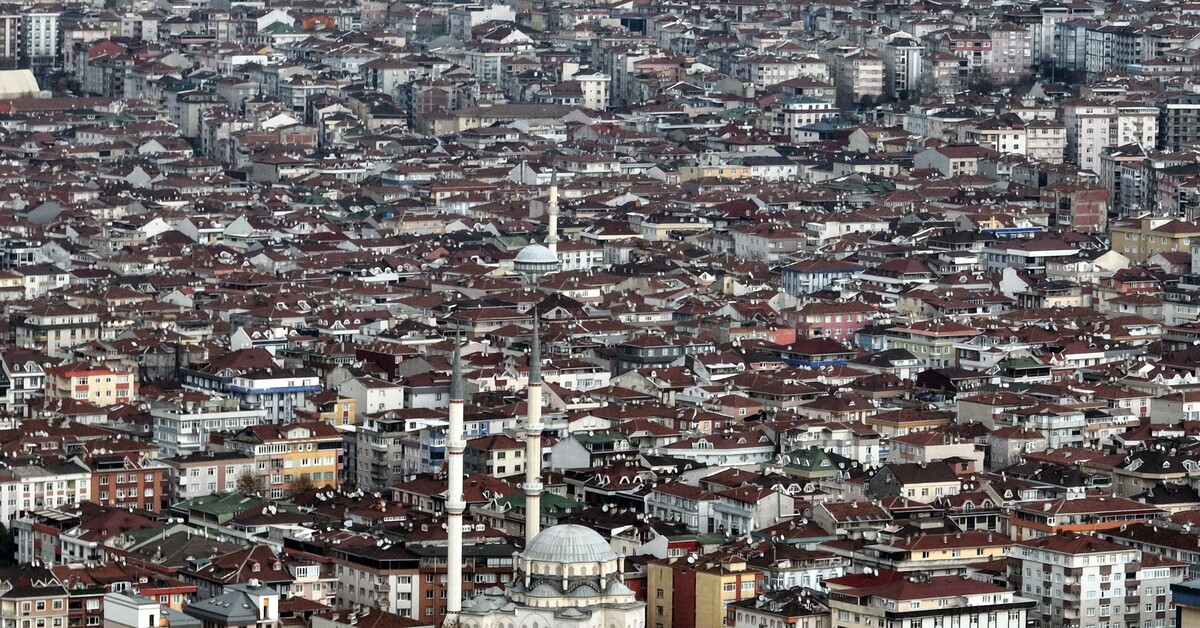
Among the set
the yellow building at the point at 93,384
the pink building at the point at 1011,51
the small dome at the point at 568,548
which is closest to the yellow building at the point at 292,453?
the yellow building at the point at 93,384

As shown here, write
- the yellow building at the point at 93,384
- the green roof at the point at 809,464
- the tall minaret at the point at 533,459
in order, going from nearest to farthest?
the tall minaret at the point at 533,459, the green roof at the point at 809,464, the yellow building at the point at 93,384

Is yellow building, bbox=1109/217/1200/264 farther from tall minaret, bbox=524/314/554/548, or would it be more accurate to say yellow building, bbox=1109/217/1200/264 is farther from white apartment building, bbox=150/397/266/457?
tall minaret, bbox=524/314/554/548

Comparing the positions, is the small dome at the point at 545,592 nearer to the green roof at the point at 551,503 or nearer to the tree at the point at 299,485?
the green roof at the point at 551,503

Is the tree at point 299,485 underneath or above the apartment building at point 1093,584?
underneath

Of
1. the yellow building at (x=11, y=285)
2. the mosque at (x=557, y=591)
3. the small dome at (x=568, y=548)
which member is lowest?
the yellow building at (x=11, y=285)

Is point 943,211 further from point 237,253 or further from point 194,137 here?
point 194,137

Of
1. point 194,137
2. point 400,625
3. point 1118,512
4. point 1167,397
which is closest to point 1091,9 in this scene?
point 194,137

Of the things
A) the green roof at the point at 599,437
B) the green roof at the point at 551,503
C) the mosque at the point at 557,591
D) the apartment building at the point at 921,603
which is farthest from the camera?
the green roof at the point at 599,437
